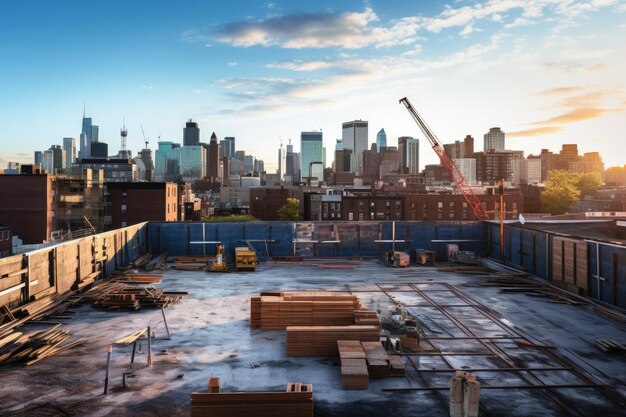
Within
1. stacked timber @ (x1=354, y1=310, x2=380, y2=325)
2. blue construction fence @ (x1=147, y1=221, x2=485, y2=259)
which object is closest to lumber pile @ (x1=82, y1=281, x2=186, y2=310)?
stacked timber @ (x1=354, y1=310, x2=380, y2=325)

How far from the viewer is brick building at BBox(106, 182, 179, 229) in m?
105

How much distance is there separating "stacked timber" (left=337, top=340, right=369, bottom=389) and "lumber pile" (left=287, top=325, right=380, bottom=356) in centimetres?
137

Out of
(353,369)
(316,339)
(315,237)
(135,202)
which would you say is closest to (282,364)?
Result: (316,339)

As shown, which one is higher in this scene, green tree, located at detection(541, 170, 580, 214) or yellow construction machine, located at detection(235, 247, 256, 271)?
green tree, located at detection(541, 170, 580, 214)

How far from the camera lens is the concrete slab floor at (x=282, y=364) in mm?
18125

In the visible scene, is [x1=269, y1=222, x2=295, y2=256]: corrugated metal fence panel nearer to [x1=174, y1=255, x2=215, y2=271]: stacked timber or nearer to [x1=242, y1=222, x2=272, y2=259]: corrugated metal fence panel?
[x1=242, y1=222, x2=272, y2=259]: corrugated metal fence panel

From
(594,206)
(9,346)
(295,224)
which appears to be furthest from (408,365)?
(594,206)

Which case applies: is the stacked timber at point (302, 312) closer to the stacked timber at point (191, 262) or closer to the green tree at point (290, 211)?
the stacked timber at point (191, 262)

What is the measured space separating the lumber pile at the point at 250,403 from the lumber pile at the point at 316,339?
19.1 feet

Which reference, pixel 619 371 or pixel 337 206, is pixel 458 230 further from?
pixel 337 206

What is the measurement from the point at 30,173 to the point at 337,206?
2551 inches

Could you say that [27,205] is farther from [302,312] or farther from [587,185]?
[587,185]

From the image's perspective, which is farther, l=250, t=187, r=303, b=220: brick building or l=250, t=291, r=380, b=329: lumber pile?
l=250, t=187, r=303, b=220: brick building

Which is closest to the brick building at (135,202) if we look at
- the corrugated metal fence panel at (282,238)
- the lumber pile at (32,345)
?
the corrugated metal fence panel at (282,238)
